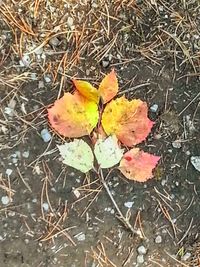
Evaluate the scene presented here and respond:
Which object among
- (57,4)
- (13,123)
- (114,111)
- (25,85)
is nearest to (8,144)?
(13,123)

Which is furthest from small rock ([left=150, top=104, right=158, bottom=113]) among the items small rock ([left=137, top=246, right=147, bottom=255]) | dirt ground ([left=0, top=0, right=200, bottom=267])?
small rock ([left=137, top=246, right=147, bottom=255])

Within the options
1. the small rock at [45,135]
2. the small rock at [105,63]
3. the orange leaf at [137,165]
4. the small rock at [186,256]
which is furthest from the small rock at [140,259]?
the small rock at [105,63]

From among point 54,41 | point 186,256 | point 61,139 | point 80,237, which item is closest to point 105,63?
point 54,41

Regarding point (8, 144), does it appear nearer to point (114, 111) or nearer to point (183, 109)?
point (114, 111)

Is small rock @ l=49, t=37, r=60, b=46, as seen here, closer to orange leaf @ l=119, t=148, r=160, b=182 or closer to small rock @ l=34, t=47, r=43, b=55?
small rock @ l=34, t=47, r=43, b=55

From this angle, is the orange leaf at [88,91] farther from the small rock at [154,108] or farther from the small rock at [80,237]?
the small rock at [80,237]
